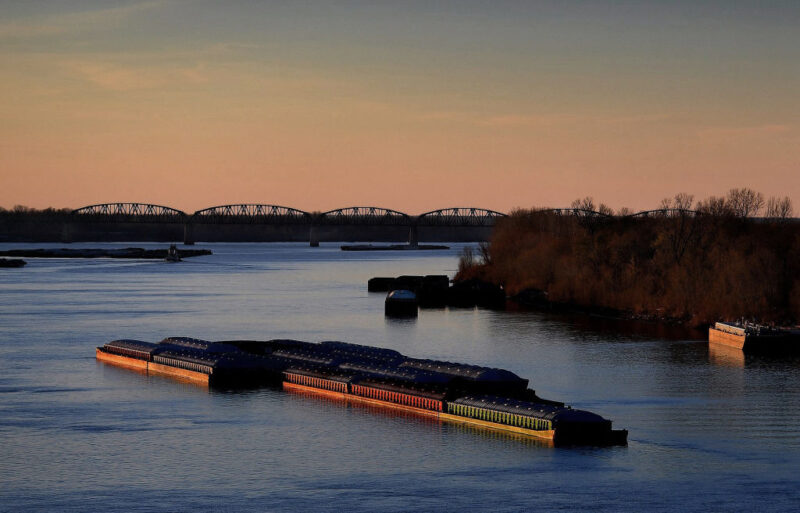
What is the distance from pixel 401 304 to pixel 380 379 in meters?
52.0

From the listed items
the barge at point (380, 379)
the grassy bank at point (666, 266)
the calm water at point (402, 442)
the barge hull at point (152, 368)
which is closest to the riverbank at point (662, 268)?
the grassy bank at point (666, 266)

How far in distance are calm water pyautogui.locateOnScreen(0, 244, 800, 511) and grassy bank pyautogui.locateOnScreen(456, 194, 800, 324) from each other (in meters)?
13.6

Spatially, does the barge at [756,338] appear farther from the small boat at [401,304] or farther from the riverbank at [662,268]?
the small boat at [401,304]

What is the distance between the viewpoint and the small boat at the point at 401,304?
112 m

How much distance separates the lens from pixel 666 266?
112 metres

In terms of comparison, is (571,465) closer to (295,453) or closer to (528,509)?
(528,509)

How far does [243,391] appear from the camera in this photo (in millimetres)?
63750

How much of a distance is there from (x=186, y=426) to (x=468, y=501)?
56.2 feet

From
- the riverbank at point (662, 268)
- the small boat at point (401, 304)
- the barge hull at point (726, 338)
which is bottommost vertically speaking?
the barge hull at point (726, 338)

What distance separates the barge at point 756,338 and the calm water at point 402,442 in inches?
94.0

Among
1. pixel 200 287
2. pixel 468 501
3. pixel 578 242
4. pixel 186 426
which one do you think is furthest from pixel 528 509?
pixel 200 287

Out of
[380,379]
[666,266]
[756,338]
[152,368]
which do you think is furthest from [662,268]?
[380,379]

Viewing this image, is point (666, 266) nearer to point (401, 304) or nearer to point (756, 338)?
point (401, 304)

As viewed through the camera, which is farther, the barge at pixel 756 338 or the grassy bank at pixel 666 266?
the grassy bank at pixel 666 266
